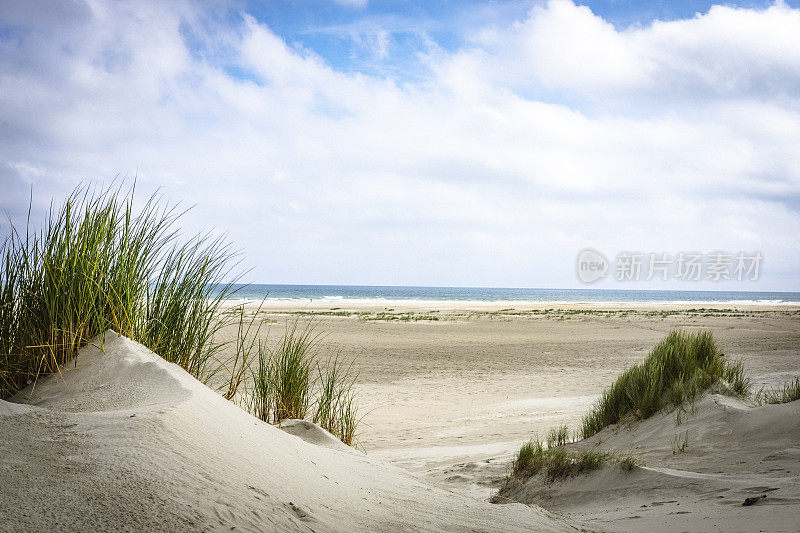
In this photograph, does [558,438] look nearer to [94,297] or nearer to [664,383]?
[664,383]

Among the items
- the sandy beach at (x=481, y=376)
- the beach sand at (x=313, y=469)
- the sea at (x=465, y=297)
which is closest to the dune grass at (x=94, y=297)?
the beach sand at (x=313, y=469)

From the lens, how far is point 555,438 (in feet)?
20.4

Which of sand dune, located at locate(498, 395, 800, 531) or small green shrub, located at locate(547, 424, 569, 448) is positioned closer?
sand dune, located at locate(498, 395, 800, 531)

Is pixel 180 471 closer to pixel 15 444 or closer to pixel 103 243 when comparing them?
pixel 15 444

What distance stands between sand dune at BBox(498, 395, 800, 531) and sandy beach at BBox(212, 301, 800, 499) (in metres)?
0.92

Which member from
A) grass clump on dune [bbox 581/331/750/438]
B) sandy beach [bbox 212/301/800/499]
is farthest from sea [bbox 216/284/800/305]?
grass clump on dune [bbox 581/331/750/438]

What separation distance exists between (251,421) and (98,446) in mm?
1124

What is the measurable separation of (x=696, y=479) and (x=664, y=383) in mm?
2698

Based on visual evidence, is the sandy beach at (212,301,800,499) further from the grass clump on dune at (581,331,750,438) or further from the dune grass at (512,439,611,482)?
the grass clump on dune at (581,331,750,438)

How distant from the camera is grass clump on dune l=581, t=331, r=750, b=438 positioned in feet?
20.6

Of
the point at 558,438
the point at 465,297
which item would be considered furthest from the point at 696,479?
the point at 465,297

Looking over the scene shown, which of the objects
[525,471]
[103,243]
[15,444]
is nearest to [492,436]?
[525,471]

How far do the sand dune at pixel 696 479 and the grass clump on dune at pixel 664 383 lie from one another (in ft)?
0.78

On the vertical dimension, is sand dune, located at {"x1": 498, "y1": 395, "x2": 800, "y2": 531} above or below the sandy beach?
above
